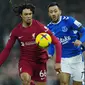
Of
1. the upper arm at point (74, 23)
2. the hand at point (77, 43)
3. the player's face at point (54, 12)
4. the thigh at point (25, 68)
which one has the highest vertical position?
the player's face at point (54, 12)

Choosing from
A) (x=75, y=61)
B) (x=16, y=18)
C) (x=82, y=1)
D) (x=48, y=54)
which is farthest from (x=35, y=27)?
(x=82, y=1)

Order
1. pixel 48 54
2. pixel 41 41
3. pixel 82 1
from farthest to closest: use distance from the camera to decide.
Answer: pixel 82 1, pixel 48 54, pixel 41 41

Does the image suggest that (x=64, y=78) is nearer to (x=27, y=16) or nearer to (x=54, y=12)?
(x=54, y=12)

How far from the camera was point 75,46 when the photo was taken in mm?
8758

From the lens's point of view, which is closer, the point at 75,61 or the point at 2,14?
the point at 75,61

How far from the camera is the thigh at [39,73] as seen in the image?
7.99 meters

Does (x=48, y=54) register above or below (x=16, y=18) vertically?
below

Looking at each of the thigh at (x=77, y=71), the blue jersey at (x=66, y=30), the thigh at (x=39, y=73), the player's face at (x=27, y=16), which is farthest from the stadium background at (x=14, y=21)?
the player's face at (x=27, y=16)

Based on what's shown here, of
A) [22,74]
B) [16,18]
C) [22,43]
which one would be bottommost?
[22,74]

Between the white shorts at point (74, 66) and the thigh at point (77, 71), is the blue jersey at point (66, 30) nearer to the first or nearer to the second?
the white shorts at point (74, 66)

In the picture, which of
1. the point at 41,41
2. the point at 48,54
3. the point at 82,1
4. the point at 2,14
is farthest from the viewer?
the point at 82,1

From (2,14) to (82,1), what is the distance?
260 cm

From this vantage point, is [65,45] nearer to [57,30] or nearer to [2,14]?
[57,30]

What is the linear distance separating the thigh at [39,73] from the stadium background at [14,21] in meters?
2.99
